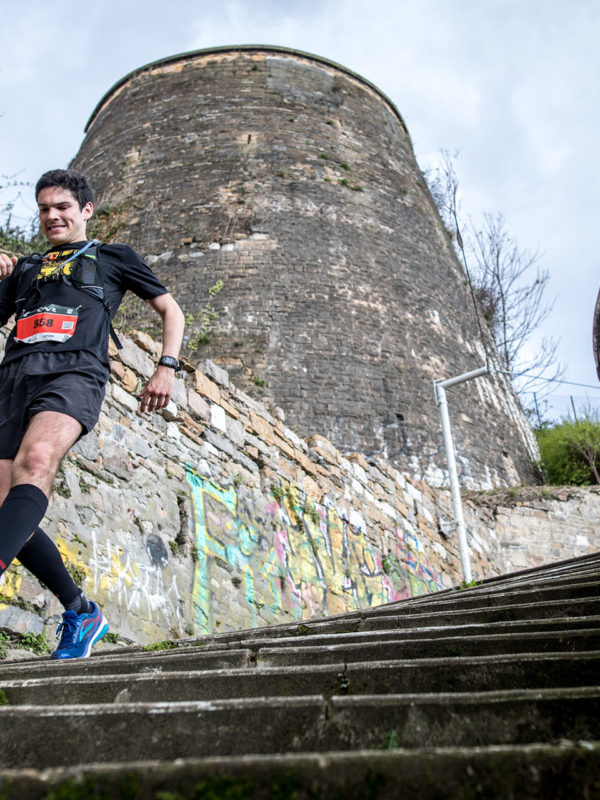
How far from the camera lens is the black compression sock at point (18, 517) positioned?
194 cm

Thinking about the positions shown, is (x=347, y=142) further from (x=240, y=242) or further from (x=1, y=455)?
(x=1, y=455)

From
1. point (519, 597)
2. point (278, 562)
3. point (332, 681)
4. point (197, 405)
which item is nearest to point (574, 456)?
point (278, 562)

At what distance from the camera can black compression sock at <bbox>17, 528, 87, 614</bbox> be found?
2.30 metres

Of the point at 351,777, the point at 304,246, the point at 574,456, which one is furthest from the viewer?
the point at 574,456

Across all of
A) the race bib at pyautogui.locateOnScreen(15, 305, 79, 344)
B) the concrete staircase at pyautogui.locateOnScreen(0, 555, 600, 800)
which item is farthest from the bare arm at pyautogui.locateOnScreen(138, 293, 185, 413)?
the concrete staircase at pyautogui.locateOnScreen(0, 555, 600, 800)

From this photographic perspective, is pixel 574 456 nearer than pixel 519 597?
No

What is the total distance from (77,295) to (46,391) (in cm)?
44

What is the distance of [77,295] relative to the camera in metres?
2.58

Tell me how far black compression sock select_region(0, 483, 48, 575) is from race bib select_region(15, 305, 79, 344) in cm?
57

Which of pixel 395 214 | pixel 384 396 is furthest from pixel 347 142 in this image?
pixel 384 396

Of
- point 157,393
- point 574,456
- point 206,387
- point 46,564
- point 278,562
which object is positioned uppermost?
point 574,456

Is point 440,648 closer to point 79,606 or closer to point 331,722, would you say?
point 331,722

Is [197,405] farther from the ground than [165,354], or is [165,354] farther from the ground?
[197,405]

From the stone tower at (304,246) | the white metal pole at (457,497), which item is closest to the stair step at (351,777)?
the white metal pole at (457,497)
